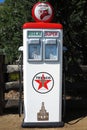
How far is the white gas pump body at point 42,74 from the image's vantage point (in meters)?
9.48

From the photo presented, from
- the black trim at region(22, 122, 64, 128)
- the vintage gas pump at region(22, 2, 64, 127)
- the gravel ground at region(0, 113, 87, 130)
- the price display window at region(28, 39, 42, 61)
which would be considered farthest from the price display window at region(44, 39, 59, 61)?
the gravel ground at region(0, 113, 87, 130)

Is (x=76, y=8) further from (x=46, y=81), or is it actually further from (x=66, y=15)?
(x=46, y=81)

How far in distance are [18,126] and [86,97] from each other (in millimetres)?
3897

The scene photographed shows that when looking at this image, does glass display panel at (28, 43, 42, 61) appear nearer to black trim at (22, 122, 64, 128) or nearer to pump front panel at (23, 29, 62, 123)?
pump front panel at (23, 29, 62, 123)

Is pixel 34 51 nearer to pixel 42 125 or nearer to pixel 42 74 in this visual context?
pixel 42 74

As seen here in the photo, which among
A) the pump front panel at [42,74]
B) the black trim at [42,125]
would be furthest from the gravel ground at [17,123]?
the pump front panel at [42,74]

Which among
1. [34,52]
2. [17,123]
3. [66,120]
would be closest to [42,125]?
[17,123]

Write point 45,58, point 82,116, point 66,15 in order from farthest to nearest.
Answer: point 66,15, point 82,116, point 45,58

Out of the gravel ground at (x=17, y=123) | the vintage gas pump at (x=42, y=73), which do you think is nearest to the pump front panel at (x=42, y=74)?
the vintage gas pump at (x=42, y=73)

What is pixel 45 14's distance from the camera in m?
9.73

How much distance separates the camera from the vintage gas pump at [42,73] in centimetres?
948

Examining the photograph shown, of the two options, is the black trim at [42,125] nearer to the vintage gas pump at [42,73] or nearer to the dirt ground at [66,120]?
the vintage gas pump at [42,73]

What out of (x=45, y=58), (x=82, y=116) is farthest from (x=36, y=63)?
(x=82, y=116)

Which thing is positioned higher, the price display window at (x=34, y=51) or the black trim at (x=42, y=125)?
the price display window at (x=34, y=51)
